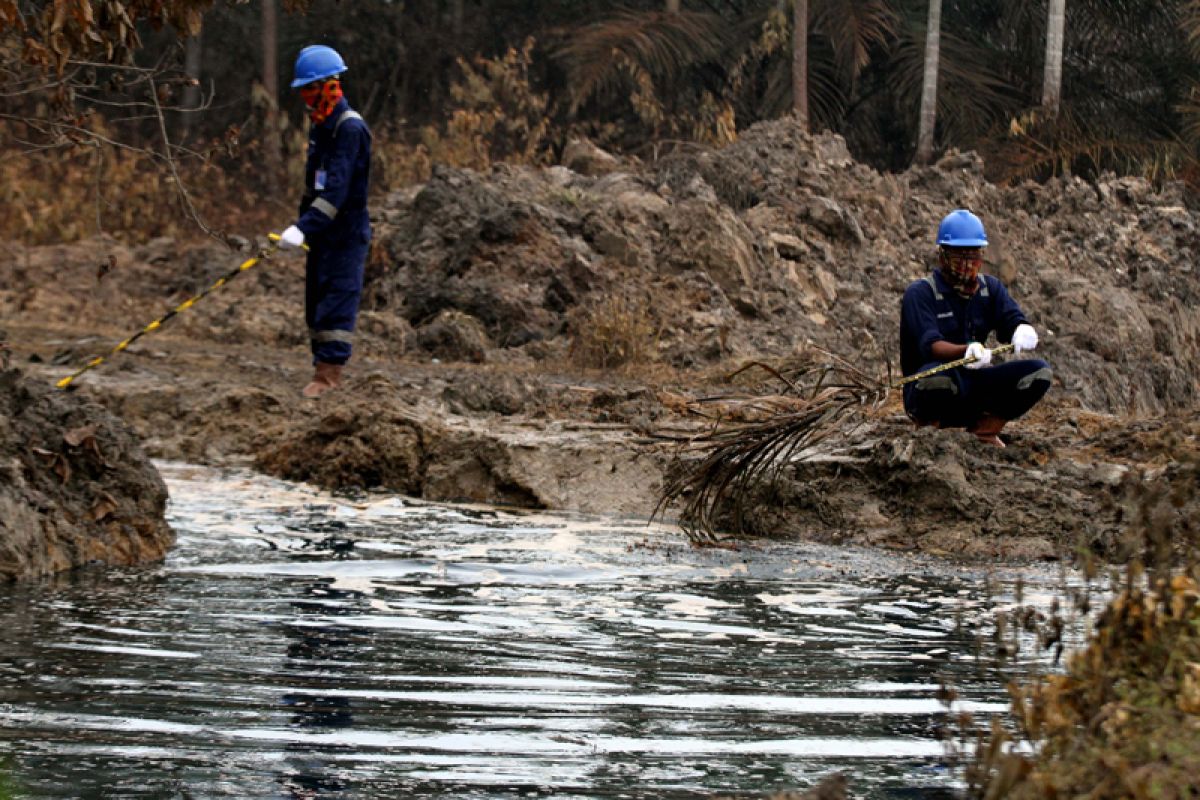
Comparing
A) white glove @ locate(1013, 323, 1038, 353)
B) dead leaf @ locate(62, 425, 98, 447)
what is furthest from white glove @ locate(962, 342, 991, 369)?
dead leaf @ locate(62, 425, 98, 447)

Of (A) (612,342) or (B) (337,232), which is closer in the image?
(B) (337,232)

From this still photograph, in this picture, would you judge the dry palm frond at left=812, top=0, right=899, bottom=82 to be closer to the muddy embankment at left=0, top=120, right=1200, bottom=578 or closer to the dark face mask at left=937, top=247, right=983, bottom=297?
the muddy embankment at left=0, top=120, right=1200, bottom=578

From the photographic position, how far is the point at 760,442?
30.5 ft

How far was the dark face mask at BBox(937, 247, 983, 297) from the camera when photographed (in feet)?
→ 32.5

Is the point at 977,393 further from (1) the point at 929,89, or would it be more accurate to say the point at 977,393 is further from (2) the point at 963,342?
(1) the point at 929,89

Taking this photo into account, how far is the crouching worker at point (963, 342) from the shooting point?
9.71m

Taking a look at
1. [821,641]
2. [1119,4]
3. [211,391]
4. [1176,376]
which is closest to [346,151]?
[211,391]

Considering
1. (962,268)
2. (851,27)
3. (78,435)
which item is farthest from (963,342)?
(851,27)

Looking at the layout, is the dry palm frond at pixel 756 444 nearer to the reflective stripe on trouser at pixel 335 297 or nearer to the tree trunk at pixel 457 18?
the reflective stripe on trouser at pixel 335 297

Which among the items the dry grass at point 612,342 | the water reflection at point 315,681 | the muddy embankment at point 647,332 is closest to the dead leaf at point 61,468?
the muddy embankment at point 647,332

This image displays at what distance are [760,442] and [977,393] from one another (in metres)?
1.34

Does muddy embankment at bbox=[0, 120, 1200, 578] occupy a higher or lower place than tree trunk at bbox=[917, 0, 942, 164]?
lower

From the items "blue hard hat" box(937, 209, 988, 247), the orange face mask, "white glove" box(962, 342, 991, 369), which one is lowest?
"white glove" box(962, 342, 991, 369)

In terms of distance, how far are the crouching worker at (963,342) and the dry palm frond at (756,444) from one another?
30 cm
